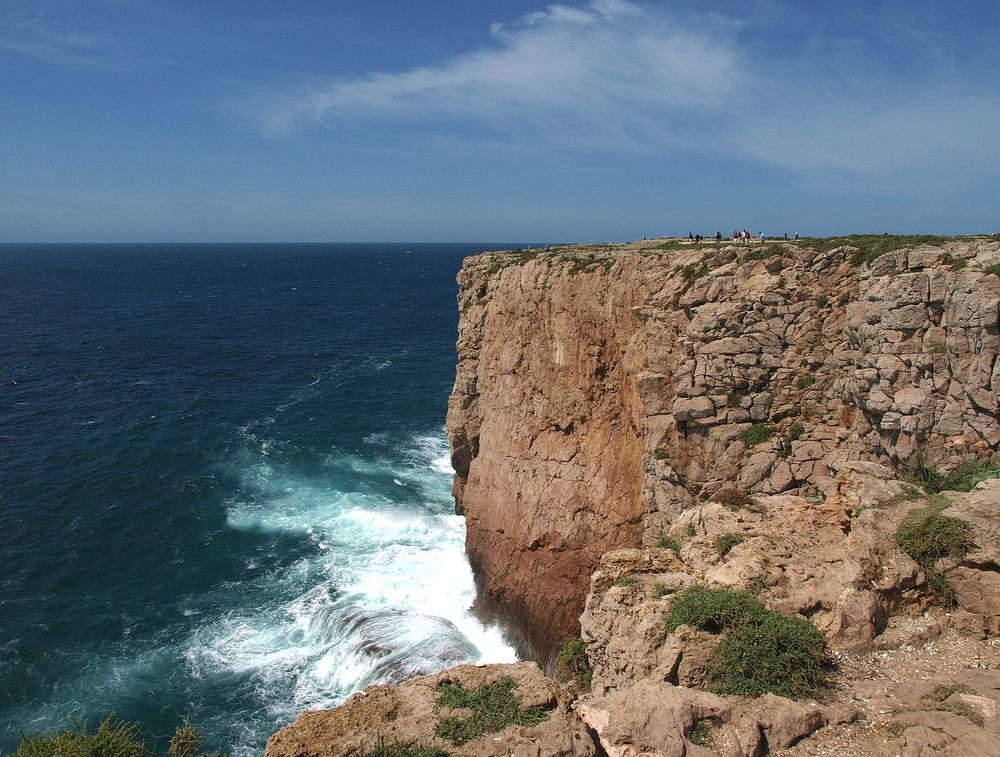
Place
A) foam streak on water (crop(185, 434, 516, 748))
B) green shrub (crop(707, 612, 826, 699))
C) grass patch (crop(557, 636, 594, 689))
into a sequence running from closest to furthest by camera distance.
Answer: green shrub (crop(707, 612, 826, 699)), grass patch (crop(557, 636, 594, 689)), foam streak on water (crop(185, 434, 516, 748))

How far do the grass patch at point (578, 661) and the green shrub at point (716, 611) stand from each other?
3.08 metres

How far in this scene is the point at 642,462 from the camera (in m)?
25.0

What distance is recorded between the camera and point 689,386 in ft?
72.2

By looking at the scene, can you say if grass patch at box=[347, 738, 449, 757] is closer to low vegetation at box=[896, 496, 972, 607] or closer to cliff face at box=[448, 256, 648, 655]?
low vegetation at box=[896, 496, 972, 607]

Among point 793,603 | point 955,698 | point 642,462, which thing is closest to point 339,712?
point 793,603

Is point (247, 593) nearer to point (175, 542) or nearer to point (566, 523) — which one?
point (175, 542)

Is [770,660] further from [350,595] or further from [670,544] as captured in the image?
[350,595]

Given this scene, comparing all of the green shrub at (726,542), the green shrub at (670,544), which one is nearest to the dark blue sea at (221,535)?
the green shrub at (670,544)

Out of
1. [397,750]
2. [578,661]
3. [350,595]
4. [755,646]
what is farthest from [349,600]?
[755,646]

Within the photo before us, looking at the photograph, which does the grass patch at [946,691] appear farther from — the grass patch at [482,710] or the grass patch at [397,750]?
the grass patch at [397,750]

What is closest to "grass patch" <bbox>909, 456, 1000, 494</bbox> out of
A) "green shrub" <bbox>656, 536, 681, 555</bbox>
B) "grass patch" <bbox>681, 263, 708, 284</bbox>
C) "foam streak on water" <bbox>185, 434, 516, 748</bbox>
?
"green shrub" <bbox>656, 536, 681, 555</bbox>

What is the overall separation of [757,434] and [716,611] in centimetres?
934

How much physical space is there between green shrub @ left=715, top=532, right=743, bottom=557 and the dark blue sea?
47.7ft

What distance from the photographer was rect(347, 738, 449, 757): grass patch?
9938 mm
